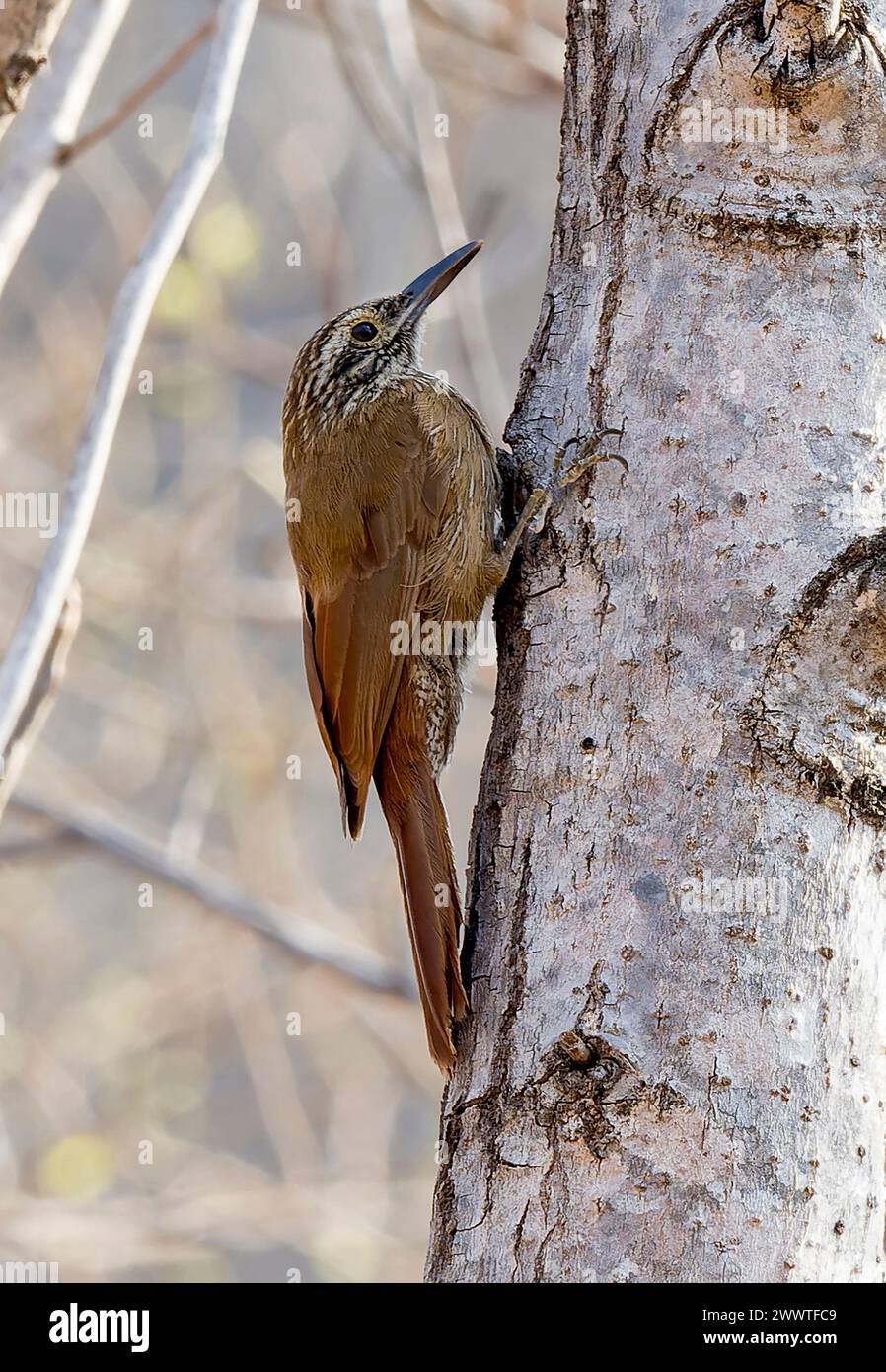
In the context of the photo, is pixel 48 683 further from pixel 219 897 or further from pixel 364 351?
pixel 219 897

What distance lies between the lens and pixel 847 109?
1917mm

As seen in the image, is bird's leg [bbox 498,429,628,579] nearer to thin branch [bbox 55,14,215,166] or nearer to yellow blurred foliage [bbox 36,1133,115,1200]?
thin branch [bbox 55,14,215,166]

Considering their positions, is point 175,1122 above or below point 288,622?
below

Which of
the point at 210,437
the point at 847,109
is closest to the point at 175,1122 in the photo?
the point at 210,437

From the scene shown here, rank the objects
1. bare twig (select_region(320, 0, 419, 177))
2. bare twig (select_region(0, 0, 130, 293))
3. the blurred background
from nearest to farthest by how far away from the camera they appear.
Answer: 1. bare twig (select_region(0, 0, 130, 293))
2. bare twig (select_region(320, 0, 419, 177))
3. the blurred background

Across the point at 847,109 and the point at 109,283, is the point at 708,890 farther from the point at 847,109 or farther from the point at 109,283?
the point at 109,283

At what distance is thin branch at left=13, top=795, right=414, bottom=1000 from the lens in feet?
13.2

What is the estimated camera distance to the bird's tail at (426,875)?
1.98 m

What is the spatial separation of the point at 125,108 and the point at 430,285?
3.71ft

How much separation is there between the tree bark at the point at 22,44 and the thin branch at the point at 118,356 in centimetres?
30

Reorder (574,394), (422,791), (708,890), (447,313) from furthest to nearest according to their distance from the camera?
1. (447,313)
2. (422,791)
3. (574,394)
4. (708,890)

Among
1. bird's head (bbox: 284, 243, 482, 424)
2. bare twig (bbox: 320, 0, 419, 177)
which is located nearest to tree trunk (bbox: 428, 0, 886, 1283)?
bird's head (bbox: 284, 243, 482, 424)

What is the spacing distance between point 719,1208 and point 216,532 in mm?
4431

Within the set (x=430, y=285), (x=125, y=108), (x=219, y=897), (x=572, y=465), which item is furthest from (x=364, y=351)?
(x=219, y=897)
